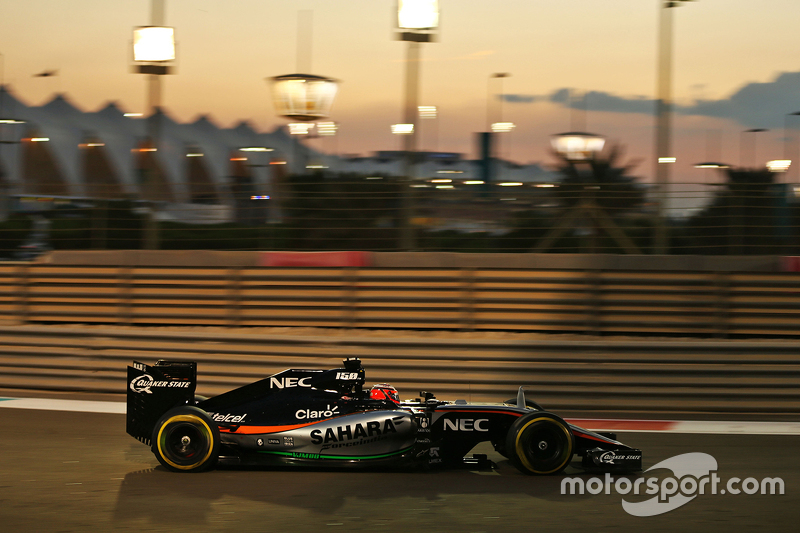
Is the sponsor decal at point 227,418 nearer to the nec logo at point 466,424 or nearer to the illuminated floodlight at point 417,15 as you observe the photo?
the nec logo at point 466,424

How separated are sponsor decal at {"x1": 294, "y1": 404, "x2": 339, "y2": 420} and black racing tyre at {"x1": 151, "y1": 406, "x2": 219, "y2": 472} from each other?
66 centimetres

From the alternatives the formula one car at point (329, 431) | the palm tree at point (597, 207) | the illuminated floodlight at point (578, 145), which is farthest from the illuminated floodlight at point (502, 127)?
the formula one car at point (329, 431)

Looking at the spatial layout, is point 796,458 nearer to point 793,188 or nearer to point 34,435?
point 793,188

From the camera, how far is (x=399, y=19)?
11219 mm

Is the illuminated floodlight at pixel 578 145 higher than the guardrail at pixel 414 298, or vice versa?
the illuminated floodlight at pixel 578 145

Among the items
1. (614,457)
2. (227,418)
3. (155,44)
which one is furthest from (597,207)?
(155,44)

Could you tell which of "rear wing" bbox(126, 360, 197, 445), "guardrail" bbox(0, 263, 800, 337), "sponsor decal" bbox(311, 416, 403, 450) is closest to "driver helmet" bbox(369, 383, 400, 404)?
"sponsor decal" bbox(311, 416, 403, 450)

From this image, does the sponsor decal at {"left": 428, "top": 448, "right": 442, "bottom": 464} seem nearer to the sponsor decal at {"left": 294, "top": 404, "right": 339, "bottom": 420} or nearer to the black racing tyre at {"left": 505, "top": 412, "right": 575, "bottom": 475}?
the black racing tyre at {"left": 505, "top": 412, "right": 575, "bottom": 475}

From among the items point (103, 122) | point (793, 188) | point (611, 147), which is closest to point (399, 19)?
point (793, 188)

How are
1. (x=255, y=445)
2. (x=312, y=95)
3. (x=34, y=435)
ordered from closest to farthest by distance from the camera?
(x=255, y=445), (x=34, y=435), (x=312, y=95)

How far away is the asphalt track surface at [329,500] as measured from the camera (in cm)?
498

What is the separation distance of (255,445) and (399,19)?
23.2 ft

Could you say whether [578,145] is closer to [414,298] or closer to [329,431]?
[414,298]

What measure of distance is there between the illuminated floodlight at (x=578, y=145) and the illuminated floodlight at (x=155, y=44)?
7459 mm
